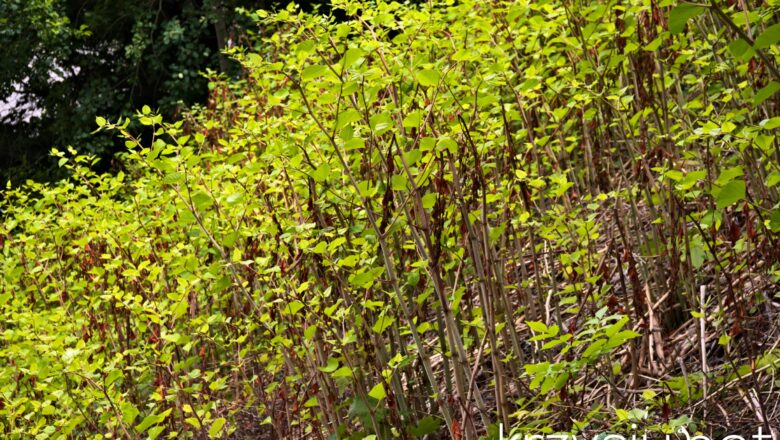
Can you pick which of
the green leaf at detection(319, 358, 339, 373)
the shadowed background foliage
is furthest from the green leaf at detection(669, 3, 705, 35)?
the shadowed background foliage

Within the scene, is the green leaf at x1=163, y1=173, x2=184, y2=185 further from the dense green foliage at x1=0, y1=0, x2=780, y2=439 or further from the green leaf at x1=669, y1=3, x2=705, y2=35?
the green leaf at x1=669, y1=3, x2=705, y2=35

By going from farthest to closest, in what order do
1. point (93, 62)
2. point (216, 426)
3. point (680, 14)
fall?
1. point (93, 62)
2. point (216, 426)
3. point (680, 14)

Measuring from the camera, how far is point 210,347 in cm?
453

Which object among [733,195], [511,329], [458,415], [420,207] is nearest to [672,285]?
[511,329]

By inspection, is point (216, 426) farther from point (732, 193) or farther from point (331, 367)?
point (732, 193)

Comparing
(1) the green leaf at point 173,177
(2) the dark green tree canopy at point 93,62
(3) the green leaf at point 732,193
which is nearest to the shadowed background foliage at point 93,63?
(2) the dark green tree canopy at point 93,62

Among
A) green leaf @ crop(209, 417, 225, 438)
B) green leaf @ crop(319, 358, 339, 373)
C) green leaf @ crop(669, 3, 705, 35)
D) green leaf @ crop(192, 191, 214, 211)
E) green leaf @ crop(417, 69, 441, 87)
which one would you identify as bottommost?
green leaf @ crop(209, 417, 225, 438)

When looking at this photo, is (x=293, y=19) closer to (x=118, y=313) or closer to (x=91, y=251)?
(x=91, y=251)

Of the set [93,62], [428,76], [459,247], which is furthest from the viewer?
[93,62]

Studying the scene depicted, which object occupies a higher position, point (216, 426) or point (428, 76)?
point (428, 76)

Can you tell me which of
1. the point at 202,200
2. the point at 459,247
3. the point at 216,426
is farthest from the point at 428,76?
the point at 216,426

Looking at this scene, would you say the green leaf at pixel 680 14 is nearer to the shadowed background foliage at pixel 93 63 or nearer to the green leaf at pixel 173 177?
the green leaf at pixel 173 177

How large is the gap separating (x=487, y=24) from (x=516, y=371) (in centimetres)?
138

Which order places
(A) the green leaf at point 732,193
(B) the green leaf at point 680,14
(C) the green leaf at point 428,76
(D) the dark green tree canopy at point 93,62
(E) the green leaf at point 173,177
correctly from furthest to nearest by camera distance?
1. (D) the dark green tree canopy at point 93,62
2. (E) the green leaf at point 173,177
3. (C) the green leaf at point 428,76
4. (A) the green leaf at point 732,193
5. (B) the green leaf at point 680,14
